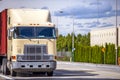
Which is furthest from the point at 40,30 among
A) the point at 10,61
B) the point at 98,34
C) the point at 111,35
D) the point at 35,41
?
the point at 98,34

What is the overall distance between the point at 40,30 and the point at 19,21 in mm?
1478

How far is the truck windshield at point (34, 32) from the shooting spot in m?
28.2

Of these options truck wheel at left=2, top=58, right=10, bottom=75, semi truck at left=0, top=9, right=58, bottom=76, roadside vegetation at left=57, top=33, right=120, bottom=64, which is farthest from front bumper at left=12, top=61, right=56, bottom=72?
roadside vegetation at left=57, top=33, right=120, bottom=64

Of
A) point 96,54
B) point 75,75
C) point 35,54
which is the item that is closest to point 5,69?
point 35,54

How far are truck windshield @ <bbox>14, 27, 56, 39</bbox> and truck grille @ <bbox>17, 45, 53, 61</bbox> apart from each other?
0.66 meters

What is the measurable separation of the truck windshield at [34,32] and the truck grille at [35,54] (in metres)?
0.66

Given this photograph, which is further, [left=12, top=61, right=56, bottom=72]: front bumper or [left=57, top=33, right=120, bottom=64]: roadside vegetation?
[left=57, top=33, right=120, bottom=64]: roadside vegetation

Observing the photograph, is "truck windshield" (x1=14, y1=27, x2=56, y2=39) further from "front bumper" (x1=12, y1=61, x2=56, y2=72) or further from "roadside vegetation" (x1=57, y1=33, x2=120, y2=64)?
"roadside vegetation" (x1=57, y1=33, x2=120, y2=64)

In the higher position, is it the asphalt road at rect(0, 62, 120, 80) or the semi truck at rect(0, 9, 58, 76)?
the semi truck at rect(0, 9, 58, 76)

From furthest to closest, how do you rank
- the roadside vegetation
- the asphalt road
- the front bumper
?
the roadside vegetation < the front bumper < the asphalt road

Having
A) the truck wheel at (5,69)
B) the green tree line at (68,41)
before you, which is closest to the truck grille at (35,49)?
the truck wheel at (5,69)

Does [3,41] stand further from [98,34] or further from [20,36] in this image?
[98,34]

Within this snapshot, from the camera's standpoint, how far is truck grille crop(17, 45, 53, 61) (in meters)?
28.1

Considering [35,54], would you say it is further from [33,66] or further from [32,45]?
[33,66]
